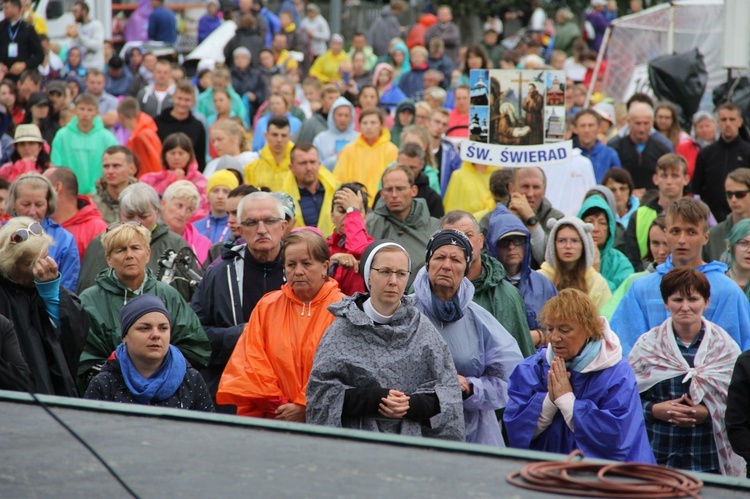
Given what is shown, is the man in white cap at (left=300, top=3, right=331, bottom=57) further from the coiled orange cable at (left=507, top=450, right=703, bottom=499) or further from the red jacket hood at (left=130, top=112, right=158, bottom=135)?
the coiled orange cable at (left=507, top=450, right=703, bottom=499)

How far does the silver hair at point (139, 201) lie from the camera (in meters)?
8.28

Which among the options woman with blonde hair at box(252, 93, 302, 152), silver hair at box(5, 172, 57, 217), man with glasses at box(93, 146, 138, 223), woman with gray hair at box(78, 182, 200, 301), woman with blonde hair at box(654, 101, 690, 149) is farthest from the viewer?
woman with blonde hair at box(252, 93, 302, 152)

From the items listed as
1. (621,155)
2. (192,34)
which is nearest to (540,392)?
(621,155)

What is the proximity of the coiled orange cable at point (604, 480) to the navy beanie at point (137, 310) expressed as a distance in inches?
112

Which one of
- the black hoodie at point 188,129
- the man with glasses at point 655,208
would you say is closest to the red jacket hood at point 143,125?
the black hoodie at point 188,129

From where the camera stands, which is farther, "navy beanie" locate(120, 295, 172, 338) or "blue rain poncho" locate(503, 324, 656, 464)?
"navy beanie" locate(120, 295, 172, 338)

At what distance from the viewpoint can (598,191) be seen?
9.62 meters

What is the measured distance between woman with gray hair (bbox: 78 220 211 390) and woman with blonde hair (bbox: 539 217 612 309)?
2319mm

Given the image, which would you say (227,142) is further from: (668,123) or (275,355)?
(275,355)

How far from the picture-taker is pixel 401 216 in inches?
342

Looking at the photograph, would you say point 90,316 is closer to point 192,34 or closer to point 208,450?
point 208,450

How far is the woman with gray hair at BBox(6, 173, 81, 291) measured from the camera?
321 inches

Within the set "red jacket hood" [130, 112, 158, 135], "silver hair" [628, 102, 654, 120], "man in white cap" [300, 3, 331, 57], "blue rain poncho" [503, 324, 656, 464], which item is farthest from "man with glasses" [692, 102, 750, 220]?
"man in white cap" [300, 3, 331, 57]

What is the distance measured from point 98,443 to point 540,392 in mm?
2618
